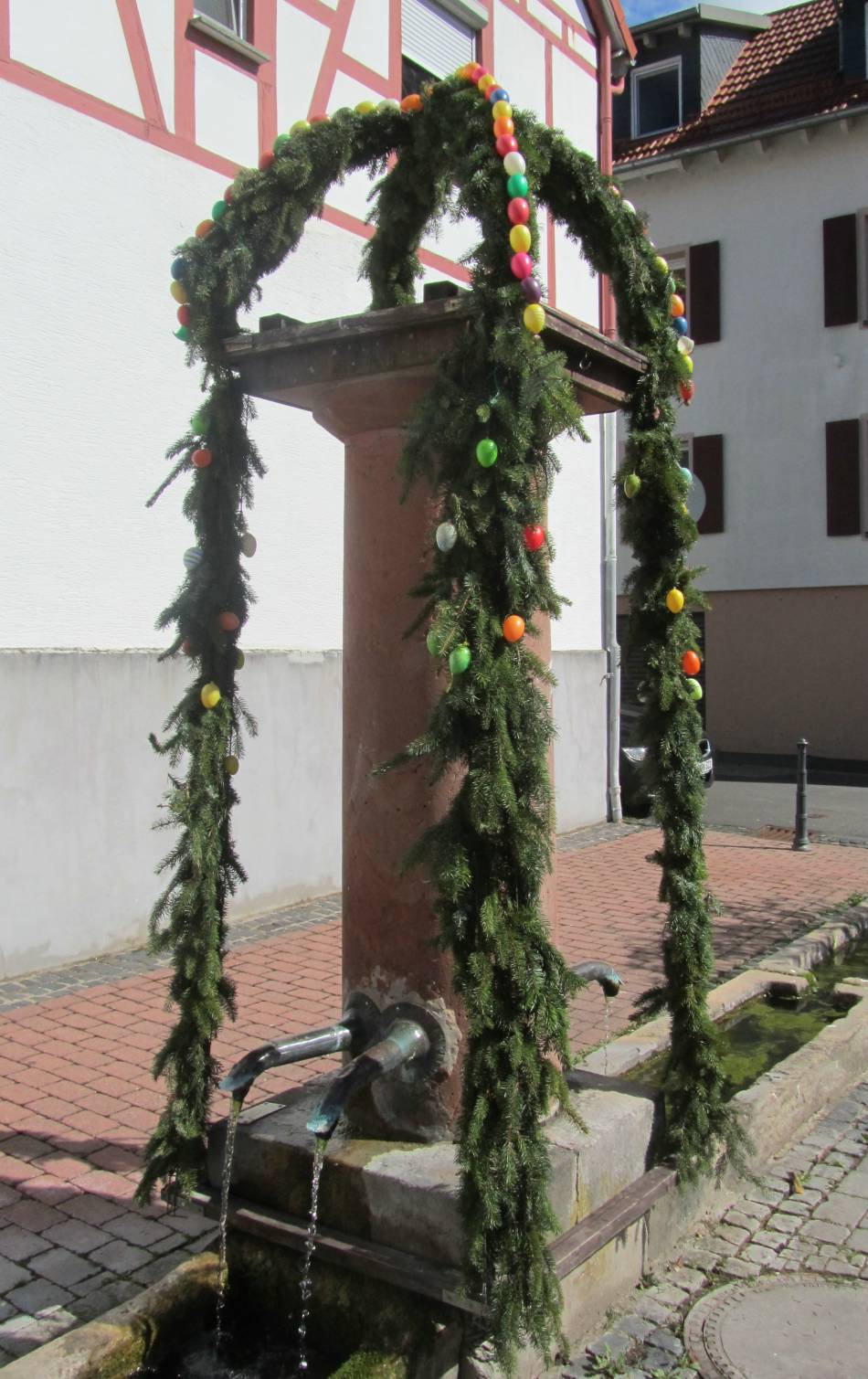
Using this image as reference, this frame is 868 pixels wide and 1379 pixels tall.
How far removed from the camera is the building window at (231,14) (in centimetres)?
767

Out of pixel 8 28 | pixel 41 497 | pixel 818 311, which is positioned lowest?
pixel 41 497

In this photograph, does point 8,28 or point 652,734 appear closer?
point 652,734

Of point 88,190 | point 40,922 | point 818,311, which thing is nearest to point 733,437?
point 818,311

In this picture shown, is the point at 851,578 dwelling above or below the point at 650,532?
above

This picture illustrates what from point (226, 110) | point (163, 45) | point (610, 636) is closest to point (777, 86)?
point (610, 636)

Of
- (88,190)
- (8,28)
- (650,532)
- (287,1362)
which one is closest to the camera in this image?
(287,1362)

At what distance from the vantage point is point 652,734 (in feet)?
11.3

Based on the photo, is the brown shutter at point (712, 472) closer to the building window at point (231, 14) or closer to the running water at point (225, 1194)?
the building window at point (231, 14)

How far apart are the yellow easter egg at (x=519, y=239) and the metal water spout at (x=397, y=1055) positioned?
180cm

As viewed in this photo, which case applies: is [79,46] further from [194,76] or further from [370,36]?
[370,36]

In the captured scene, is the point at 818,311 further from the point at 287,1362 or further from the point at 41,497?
the point at 287,1362

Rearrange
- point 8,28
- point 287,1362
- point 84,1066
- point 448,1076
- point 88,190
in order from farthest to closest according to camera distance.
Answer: point 88,190 → point 8,28 → point 84,1066 → point 448,1076 → point 287,1362

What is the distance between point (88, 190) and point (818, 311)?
563 inches

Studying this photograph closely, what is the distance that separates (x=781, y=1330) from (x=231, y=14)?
7872 millimetres
